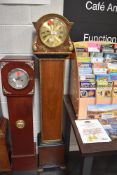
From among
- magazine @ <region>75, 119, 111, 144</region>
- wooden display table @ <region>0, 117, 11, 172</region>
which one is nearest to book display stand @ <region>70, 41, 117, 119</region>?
magazine @ <region>75, 119, 111, 144</region>

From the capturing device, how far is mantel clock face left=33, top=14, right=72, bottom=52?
4.10 feet

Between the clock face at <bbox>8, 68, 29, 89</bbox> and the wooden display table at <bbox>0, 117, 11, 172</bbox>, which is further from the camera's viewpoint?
the wooden display table at <bbox>0, 117, 11, 172</bbox>

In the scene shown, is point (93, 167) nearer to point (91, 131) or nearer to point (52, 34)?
point (91, 131)

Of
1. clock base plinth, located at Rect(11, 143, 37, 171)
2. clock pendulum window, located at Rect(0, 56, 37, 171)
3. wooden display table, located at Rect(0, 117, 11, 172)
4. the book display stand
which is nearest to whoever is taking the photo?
the book display stand

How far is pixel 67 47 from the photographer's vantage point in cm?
130

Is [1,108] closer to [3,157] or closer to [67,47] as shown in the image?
[3,157]

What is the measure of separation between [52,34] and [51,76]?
298mm

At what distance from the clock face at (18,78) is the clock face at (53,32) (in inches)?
10.8

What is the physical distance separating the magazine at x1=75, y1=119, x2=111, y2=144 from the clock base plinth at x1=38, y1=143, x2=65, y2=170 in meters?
0.50

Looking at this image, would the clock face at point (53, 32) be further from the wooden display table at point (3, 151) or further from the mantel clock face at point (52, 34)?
the wooden display table at point (3, 151)

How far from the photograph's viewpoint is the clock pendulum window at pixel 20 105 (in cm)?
134

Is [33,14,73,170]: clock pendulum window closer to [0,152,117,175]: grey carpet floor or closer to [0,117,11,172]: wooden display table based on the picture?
[0,152,117,175]: grey carpet floor

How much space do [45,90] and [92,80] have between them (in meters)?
0.38

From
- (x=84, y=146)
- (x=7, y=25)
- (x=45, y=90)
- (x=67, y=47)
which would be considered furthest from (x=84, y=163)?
(x=7, y=25)
